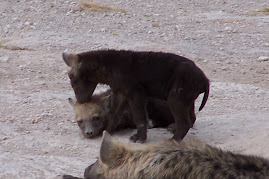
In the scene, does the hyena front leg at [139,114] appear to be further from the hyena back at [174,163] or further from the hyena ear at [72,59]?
the hyena back at [174,163]

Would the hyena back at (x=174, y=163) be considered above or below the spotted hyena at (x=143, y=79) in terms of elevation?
above

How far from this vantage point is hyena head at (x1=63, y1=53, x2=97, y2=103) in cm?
755

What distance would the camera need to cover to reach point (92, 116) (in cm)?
744

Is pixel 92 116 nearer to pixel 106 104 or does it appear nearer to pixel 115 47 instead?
pixel 106 104

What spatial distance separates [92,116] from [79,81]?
16.3 inches

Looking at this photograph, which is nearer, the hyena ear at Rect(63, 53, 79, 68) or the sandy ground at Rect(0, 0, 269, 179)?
the sandy ground at Rect(0, 0, 269, 179)

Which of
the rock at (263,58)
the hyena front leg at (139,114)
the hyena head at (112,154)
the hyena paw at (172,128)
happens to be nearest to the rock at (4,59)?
the hyena paw at (172,128)

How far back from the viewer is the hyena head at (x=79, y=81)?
7.55 metres

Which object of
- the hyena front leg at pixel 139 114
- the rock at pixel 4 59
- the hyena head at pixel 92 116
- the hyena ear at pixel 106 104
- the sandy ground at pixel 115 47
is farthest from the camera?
the rock at pixel 4 59

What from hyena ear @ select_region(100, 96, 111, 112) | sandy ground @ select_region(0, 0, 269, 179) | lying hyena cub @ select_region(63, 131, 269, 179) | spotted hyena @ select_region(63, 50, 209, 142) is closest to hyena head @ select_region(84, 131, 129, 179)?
lying hyena cub @ select_region(63, 131, 269, 179)

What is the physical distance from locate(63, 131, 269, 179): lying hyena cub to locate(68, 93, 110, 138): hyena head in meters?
2.67

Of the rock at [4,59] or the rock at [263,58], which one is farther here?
the rock at [263,58]

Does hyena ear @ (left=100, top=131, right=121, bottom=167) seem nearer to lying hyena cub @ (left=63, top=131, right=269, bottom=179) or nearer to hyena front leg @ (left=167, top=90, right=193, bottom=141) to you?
lying hyena cub @ (left=63, top=131, right=269, bottom=179)

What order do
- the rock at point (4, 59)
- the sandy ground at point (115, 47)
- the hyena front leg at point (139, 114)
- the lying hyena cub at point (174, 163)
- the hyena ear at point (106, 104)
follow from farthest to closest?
1. the rock at point (4, 59)
2. the hyena ear at point (106, 104)
3. the hyena front leg at point (139, 114)
4. the sandy ground at point (115, 47)
5. the lying hyena cub at point (174, 163)
